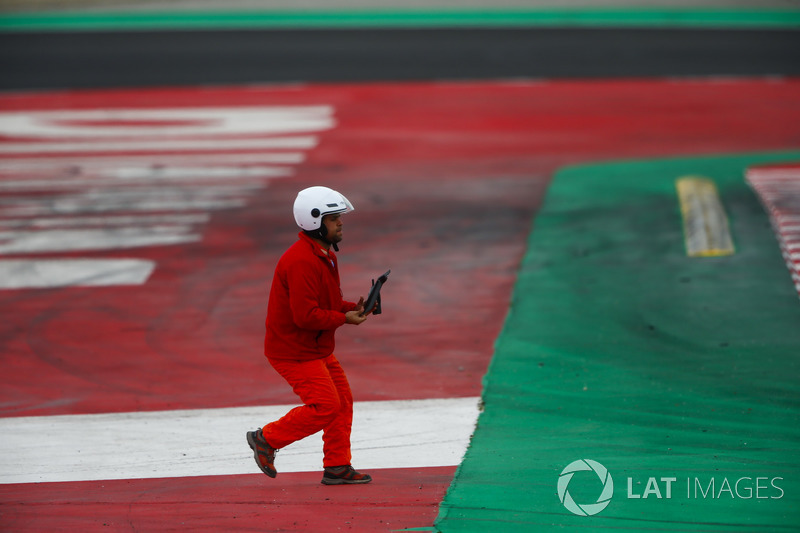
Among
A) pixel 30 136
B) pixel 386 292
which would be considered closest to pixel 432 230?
pixel 386 292

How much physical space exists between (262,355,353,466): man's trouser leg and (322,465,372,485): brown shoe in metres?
0.04

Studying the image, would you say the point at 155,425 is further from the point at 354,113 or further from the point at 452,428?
the point at 354,113

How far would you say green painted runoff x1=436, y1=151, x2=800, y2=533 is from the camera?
6613 mm

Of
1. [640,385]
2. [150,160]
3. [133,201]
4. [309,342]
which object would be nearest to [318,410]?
[309,342]

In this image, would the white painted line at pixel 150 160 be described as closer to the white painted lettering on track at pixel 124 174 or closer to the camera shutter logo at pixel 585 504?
the white painted lettering on track at pixel 124 174

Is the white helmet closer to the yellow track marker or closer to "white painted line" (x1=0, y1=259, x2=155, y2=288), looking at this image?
"white painted line" (x1=0, y1=259, x2=155, y2=288)

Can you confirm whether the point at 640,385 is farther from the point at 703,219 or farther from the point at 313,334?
the point at 703,219

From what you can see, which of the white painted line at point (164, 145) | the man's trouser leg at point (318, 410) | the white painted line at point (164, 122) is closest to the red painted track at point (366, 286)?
the man's trouser leg at point (318, 410)

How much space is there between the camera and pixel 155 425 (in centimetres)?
865

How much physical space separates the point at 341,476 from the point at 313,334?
1005 millimetres

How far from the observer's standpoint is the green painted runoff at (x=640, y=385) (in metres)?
6.61

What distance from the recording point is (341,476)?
7137mm

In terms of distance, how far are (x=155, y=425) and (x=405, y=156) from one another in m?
10.7

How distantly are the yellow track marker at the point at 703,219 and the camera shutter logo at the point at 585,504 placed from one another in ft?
19.4
